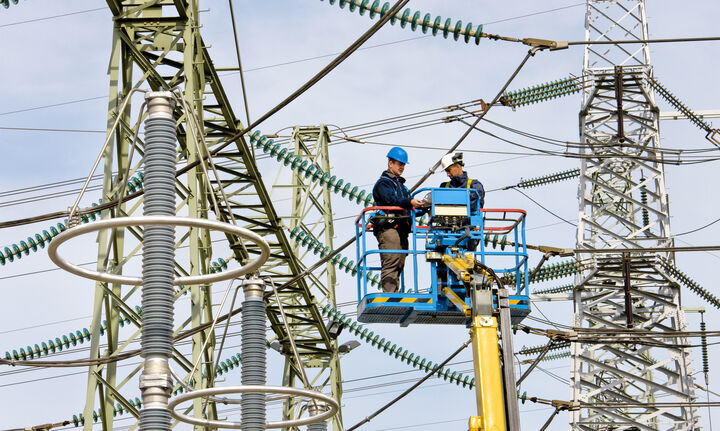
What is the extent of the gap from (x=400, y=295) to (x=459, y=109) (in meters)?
7.00

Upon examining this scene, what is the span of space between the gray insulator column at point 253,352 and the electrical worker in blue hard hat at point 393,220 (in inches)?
134

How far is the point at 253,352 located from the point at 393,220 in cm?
409

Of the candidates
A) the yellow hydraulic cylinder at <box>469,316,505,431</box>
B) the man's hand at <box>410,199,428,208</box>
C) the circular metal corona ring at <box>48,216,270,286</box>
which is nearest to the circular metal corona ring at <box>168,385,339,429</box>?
the circular metal corona ring at <box>48,216,270,286</box>

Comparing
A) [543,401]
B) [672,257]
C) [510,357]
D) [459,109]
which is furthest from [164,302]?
[672,257]

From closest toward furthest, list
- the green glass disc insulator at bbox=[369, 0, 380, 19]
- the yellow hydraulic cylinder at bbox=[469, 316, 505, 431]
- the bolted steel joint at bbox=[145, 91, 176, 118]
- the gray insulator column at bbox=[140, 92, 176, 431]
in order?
the gray insulator column at bbox=[140, 92, 176, 431]
the bolted steel joint at bbox=[145, 91, 176, 118]
the yellow hydraulic cylinder at bbox=[469, 316, 505, 431]
the green glass disc insulator at bbox=[369, 0, 380, 19]

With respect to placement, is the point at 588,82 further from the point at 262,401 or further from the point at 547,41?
the point at 262,401

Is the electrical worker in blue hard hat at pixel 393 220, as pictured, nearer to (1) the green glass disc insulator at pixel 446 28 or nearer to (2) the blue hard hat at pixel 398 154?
(2) the blue hard hat at pixel 398 154

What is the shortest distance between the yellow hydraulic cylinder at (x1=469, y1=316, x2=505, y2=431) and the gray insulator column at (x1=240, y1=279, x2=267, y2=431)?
182 centimetres

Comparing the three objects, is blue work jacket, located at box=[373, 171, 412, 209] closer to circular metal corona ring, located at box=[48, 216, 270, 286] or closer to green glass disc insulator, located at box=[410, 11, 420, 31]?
green glass disc insulator, located at box=[410, 11, 420, 31]

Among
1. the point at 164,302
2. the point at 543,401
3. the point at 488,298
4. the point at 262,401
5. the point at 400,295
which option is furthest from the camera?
the point at 543,401

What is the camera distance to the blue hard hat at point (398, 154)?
13.0 meters

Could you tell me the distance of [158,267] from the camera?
730 centimetres

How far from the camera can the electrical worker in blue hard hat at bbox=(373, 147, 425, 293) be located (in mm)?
12594

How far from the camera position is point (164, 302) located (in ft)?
23.8
